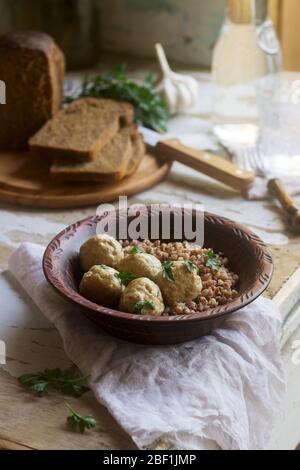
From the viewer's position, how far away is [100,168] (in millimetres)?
1561

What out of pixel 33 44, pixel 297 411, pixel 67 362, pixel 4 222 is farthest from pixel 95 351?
pixel 33 44

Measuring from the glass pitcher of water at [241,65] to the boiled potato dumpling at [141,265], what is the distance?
2.38ft

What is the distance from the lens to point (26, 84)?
171 centimetres

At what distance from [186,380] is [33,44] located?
937mm

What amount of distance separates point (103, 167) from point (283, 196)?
35 centimetres

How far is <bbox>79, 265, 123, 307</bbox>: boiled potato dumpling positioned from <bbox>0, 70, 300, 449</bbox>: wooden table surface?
121 mm

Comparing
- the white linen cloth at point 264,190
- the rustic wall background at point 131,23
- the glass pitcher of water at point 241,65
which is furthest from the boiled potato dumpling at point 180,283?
the rustic wall background at point 131,23

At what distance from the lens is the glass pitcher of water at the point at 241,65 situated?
172 cm

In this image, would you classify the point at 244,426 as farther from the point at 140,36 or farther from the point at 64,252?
the point at 140,36

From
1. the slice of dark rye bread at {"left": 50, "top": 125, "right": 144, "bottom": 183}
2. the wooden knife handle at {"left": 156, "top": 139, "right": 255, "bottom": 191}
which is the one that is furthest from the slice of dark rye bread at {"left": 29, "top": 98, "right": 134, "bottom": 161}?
the wooden knife handle at {"left": 156, "top": 139, "right": 255, "bottom": 191}

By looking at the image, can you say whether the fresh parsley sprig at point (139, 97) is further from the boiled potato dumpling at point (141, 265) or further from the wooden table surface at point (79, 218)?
the boiled potato dumpling at point (141, 265)

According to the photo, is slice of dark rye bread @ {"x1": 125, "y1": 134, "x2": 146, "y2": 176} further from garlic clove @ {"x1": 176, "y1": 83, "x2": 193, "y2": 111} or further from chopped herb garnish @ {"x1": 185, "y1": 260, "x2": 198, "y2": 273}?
chopped herb garnish @ {"x1": 185, "y1": 260, "x2": 198, "y2": 273}

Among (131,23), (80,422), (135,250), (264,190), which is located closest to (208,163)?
(264,190)

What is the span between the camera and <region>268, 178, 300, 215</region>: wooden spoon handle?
1.44 m
